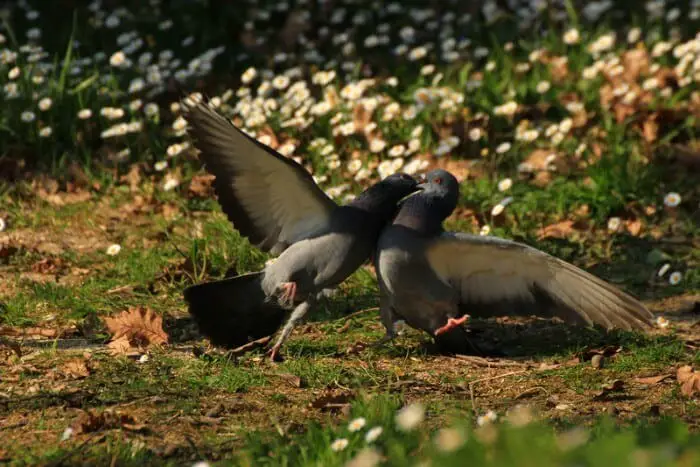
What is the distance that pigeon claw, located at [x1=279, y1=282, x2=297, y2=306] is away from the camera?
15.7ft

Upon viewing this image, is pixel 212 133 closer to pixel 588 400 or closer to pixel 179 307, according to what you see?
pixel 179 307

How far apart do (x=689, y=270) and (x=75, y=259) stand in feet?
9.32

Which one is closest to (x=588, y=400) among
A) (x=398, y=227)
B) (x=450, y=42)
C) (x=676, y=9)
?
(x=398, y=227)

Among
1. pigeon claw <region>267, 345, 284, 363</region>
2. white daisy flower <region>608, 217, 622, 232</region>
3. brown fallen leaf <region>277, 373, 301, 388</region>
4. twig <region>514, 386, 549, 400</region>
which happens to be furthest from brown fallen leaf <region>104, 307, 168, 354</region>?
white daisy flower <region>608, 217, 622, 232</region>

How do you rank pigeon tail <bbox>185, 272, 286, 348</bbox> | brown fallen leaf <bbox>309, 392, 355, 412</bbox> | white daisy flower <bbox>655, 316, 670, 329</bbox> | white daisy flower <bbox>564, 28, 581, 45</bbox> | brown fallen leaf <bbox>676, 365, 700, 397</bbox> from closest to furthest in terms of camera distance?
1. brown fallen leaf <bbox>309, 392, 355, 412</bbox>
2. brown fallen leaf <bbox>676, 365, 700, 397</bbox>
3. pigeon tail <bbox>185, 272, 286, 348</bbox>
4. white daisy flower <bbox>655, 316, 670, 329</bbox>
5. white daisy flower <bbox>564, 28, 581, 45</bbox>

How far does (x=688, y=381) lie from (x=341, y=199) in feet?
8.17

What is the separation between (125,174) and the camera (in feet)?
23.0

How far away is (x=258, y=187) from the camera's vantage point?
4.89 m

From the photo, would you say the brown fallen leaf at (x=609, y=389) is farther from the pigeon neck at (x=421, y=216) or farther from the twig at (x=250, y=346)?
the twig at (x=250, y=346)

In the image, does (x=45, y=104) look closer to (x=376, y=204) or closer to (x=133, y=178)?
(x=133, y=178)

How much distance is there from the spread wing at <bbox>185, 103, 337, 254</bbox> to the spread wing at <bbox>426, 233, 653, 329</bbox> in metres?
0.49

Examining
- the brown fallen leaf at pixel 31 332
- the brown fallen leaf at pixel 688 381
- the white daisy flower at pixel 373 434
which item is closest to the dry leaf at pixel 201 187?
the brown fallen leaf at pixel 31 332

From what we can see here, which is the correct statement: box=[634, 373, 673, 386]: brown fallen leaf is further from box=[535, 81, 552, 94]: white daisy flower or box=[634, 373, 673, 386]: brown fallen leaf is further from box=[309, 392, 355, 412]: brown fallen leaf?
box=[535, 81, 552, 94]: white daisy flower

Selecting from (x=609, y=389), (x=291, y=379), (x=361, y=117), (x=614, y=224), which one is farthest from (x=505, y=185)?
(x=291, y=379)
